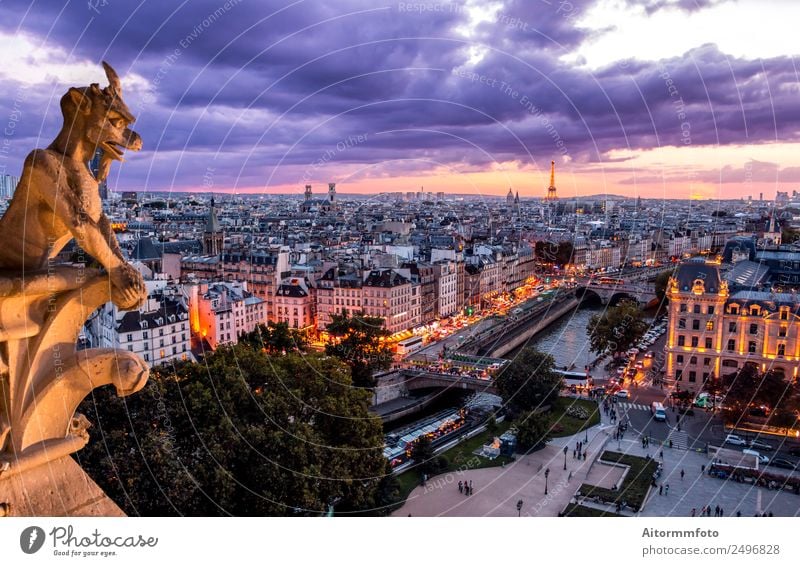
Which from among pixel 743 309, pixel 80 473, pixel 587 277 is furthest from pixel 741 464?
pixel 587 277

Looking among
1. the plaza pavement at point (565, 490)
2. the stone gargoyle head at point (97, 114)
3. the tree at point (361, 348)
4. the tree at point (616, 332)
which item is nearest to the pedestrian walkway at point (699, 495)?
the plaza pavement at point (565, 490)

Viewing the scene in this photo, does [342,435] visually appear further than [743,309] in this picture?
No

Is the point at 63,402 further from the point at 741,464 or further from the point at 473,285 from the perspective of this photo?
the point at 473,285

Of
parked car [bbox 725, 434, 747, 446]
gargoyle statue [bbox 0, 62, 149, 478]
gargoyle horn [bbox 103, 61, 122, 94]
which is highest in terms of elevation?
gargoyle horn [bbox 103, 61, 122, 94]

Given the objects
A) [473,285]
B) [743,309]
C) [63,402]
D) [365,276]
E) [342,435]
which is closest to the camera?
[63,402]

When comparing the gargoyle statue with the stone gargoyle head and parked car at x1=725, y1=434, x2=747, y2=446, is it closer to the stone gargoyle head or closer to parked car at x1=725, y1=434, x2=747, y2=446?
the stone gargoyle head

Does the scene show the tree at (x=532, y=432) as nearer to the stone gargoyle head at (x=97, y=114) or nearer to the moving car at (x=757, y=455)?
the moving car at (x=757, y=455)

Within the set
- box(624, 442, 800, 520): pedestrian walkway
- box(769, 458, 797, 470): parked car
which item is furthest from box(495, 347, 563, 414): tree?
box(769, 458, 797, 470): parked car
